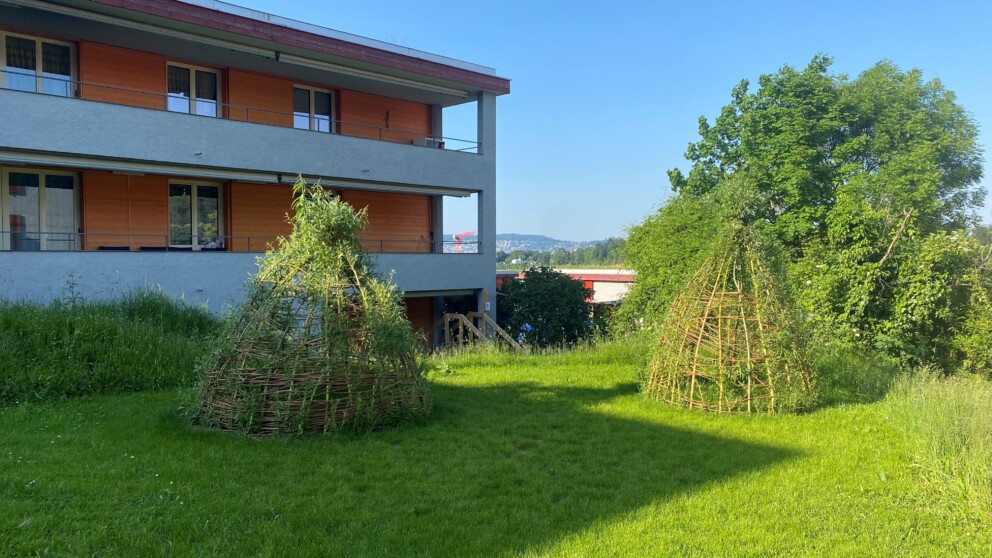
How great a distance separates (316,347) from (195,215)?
12.8m

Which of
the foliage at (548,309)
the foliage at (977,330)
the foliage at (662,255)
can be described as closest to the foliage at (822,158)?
the foliage at (662,255)

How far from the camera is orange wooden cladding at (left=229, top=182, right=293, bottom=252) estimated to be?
64.0 ft

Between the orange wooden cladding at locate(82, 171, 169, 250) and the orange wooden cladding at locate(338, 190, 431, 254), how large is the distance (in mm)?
5587

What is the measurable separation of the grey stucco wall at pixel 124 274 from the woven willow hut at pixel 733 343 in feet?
22.8

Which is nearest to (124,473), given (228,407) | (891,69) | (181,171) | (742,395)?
(228,407)

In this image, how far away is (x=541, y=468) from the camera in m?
7.05

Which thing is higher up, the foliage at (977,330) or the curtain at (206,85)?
the curtain at (206,85)

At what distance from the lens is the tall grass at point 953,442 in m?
5.98

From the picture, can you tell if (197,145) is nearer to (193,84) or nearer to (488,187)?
(193,84)

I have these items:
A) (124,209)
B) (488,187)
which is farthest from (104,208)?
(488,187)

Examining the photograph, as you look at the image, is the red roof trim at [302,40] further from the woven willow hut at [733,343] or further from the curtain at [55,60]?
the woven willow hut at [733,343]

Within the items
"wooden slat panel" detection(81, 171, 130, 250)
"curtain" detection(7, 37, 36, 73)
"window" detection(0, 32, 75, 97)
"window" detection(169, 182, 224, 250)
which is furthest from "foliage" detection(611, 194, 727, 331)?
"curtain" detection(7, 37, 36, 73)

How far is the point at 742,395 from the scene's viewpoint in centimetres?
1005

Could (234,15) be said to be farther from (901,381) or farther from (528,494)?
(901,381)
